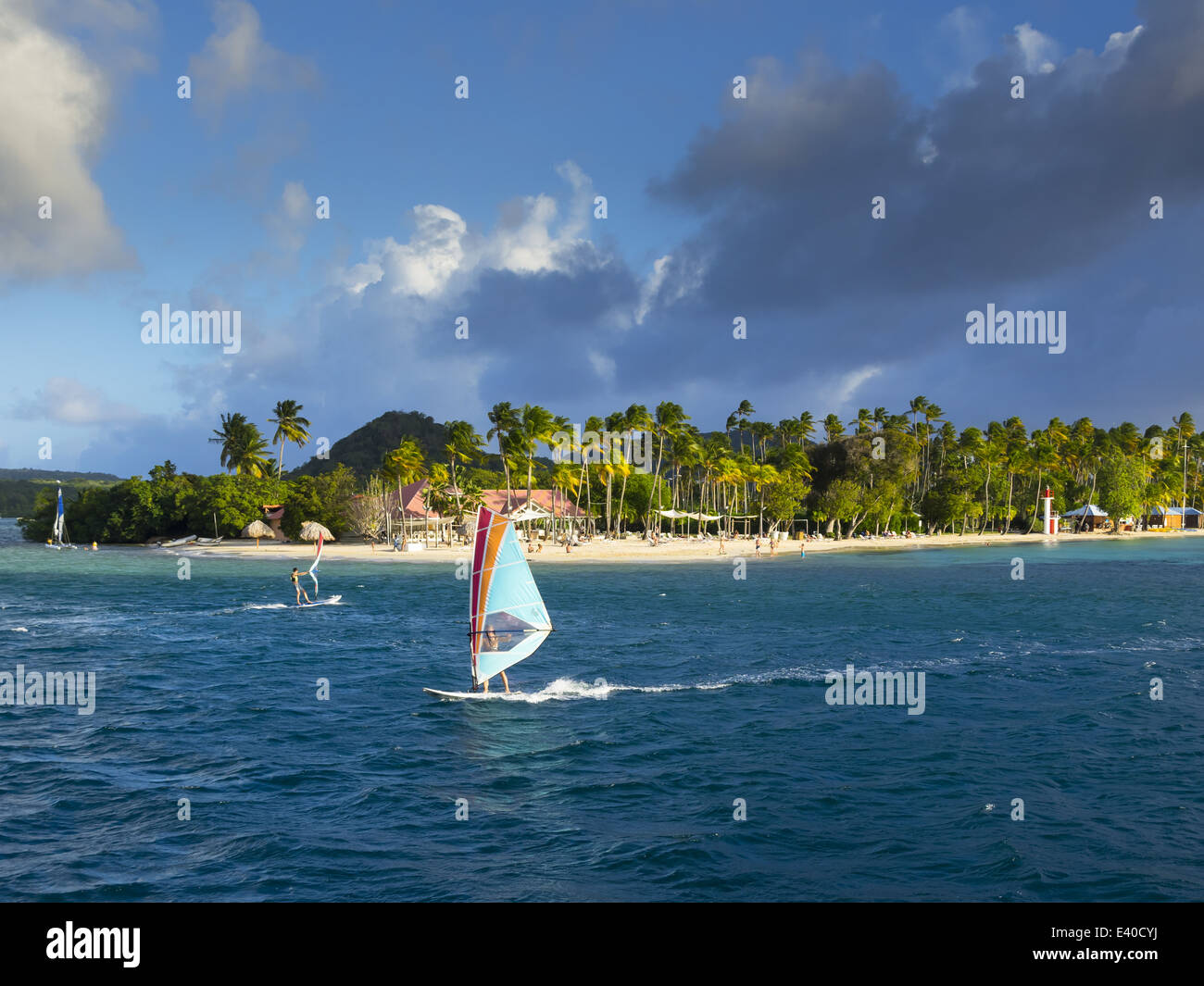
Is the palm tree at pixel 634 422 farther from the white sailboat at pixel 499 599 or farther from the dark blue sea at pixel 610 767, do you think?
the white sailboat at pixel 499 599

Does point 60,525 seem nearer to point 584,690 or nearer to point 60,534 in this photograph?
point 60,534

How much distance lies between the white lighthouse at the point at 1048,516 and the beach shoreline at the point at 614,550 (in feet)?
57.2

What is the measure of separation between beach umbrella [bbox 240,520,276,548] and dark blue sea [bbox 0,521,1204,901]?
62922mm

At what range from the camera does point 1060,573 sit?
7556 cm

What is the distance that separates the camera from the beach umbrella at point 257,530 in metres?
105

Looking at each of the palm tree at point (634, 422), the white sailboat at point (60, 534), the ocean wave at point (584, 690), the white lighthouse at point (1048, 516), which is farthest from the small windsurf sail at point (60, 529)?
the white lighthouse at point (1048, 516)

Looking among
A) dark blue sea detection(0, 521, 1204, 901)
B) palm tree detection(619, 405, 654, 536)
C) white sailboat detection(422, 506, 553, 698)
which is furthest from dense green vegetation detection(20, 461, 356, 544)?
white sailboat detection(422, 506, 553, 698)

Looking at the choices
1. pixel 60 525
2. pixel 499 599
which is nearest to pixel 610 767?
pixel 499 599

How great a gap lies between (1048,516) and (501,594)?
14141 cm

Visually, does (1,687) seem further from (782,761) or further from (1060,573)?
(1060,573)

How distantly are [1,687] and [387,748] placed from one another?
614 inches

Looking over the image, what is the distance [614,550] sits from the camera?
96.3 meters

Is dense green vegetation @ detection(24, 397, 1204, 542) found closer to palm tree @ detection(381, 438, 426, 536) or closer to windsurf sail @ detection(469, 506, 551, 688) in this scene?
palm tree @ detection(381, 438, 426, 536)

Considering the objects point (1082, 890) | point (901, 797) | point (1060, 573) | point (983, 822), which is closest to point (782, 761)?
point (901, 797)
